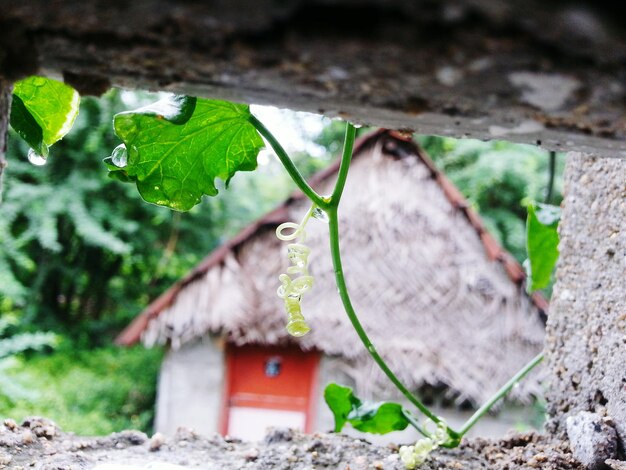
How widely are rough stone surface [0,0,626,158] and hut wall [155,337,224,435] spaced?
12.5 ft

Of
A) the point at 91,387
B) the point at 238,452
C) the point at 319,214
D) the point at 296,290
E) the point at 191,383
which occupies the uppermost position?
the point at 319,214

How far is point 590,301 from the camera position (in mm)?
858

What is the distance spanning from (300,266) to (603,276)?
0.40m

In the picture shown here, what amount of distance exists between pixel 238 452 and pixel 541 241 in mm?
620

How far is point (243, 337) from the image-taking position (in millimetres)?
3721

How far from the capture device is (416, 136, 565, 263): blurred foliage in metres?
5.22

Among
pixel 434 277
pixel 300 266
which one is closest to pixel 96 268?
pixel 434 277

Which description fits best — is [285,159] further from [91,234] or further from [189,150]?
[91,234]

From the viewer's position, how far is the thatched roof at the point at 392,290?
3.60 meters

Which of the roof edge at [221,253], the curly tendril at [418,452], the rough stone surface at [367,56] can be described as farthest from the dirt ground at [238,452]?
the roof edge at [221,253]

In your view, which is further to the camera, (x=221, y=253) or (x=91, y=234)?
(x=91, y=234)

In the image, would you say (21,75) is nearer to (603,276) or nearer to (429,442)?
(429,442)

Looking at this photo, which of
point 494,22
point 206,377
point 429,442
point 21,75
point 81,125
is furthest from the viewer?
point 81,125

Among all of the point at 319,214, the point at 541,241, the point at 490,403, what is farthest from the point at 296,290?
the point at 541,241
